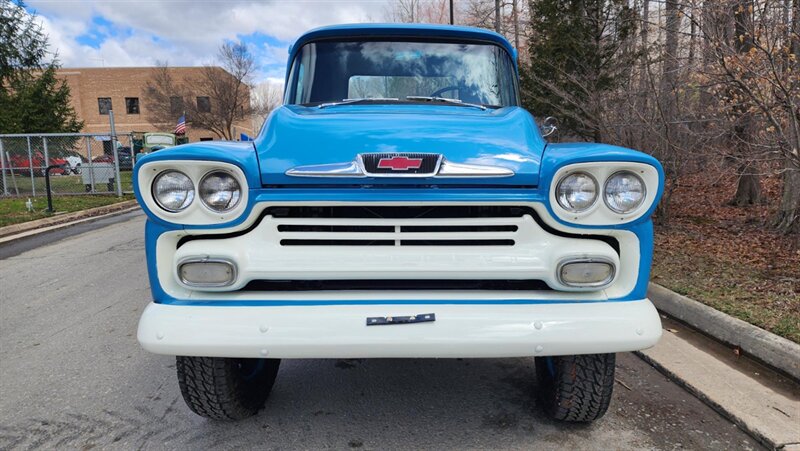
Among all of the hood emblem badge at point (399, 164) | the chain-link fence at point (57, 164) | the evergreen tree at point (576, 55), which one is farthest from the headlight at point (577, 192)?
the chain-link fence at point (57, 164)

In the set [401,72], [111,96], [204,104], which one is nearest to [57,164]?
[401,72]

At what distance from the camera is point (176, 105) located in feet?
130

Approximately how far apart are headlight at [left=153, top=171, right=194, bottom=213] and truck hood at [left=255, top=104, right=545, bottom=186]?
327mm

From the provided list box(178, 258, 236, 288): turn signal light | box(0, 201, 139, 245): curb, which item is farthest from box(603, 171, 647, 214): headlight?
box(0, 201, 139, 245): curb

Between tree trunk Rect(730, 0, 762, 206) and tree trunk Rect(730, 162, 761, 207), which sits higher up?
tree trunk Rect(730, 0, 762, 206)

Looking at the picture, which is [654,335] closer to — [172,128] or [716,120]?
[716,120]

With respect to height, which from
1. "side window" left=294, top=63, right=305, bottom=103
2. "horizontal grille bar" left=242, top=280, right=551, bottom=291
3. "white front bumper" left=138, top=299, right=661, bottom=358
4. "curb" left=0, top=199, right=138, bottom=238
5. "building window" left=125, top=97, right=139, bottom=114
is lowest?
"curb" left=0, top=199, right=138, bottom=238

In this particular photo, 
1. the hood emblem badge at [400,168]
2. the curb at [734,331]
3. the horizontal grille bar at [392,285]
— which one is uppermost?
the hood emblem badge at [400,168]

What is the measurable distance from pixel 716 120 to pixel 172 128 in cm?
4030

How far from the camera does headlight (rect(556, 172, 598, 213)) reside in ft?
7.03

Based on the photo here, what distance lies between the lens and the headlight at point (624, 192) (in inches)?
84.0

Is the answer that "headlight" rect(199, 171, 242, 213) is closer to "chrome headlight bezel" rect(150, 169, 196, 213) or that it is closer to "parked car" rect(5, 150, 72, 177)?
"chrome headlight bezel" rect(150, 169, 196, 213)

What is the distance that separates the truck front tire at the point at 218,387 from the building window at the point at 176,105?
40886 mm

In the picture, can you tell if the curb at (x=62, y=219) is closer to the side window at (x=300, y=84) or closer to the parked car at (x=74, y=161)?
the parked car at (x=74, y=161)
